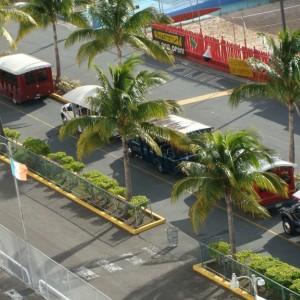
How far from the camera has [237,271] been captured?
40438mm

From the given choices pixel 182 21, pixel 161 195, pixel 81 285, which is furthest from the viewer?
pixel 182 21

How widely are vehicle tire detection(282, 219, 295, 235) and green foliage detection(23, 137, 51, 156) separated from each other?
15010 mm

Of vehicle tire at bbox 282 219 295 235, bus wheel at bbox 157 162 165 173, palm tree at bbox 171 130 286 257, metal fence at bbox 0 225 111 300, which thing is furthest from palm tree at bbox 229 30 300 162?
metal fence at bbox 0 225 111 300

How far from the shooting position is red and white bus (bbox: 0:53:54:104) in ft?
206

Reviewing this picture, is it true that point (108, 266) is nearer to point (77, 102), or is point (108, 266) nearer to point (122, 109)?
point (122, 109)

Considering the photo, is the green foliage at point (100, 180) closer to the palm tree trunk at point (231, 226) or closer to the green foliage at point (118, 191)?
the green foliage at point (118, 191)

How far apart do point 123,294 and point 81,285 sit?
12.5 ft

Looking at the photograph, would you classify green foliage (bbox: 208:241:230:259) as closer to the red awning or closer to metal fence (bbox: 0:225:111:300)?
metal fence (bbox: 0:225:111:300)

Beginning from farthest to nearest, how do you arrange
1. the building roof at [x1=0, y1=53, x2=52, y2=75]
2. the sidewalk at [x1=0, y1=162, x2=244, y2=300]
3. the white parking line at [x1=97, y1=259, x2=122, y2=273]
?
A: the building roof at [x1=0, y1=53, x2=52, y2=75] → the white parking line at [x1=97, y1=259, x2=122, y2=273] → the sidewalk at [x1=0, y1=162, x2=244, y2=300]

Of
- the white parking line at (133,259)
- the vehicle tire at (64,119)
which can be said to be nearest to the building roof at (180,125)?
the white parking line at (133,259)

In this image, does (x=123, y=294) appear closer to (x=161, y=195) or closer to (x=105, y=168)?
(x=161, y=195)

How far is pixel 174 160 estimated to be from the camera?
50594 mm

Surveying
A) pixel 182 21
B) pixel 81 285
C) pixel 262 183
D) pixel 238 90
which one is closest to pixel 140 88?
pixel 238 90

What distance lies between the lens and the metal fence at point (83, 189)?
46.7m
